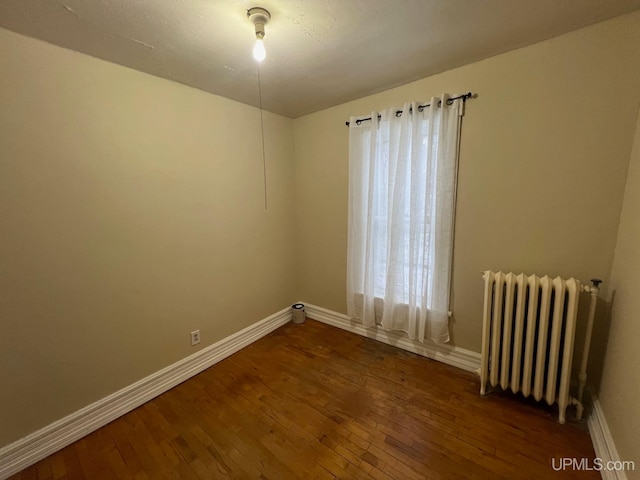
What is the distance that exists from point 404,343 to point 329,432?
3.77 feet

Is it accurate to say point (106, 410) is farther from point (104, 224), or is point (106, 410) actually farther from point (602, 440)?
point (602, 440)

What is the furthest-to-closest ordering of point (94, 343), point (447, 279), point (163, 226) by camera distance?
point (447, 279) < point (163, 226) < point (94, 343)

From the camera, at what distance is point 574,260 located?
1635mm

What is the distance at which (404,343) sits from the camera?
2439 mm

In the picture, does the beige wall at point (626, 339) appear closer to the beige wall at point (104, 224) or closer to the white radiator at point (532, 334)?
the white radiator at point (532, 334)

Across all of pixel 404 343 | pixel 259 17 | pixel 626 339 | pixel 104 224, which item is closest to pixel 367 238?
pixel 404 343

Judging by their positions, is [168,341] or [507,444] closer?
[507,444]

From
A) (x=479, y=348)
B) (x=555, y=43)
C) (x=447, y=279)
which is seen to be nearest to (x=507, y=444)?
(x=479, y=348)

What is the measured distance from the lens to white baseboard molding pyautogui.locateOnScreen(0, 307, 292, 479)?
141 cm

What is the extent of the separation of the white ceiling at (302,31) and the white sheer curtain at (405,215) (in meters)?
0.42

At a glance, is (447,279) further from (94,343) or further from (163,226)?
(94,343)

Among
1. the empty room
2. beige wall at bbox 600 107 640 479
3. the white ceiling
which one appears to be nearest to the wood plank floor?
the empty room

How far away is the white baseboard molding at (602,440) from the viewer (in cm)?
121

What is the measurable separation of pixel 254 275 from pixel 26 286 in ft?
5.10
